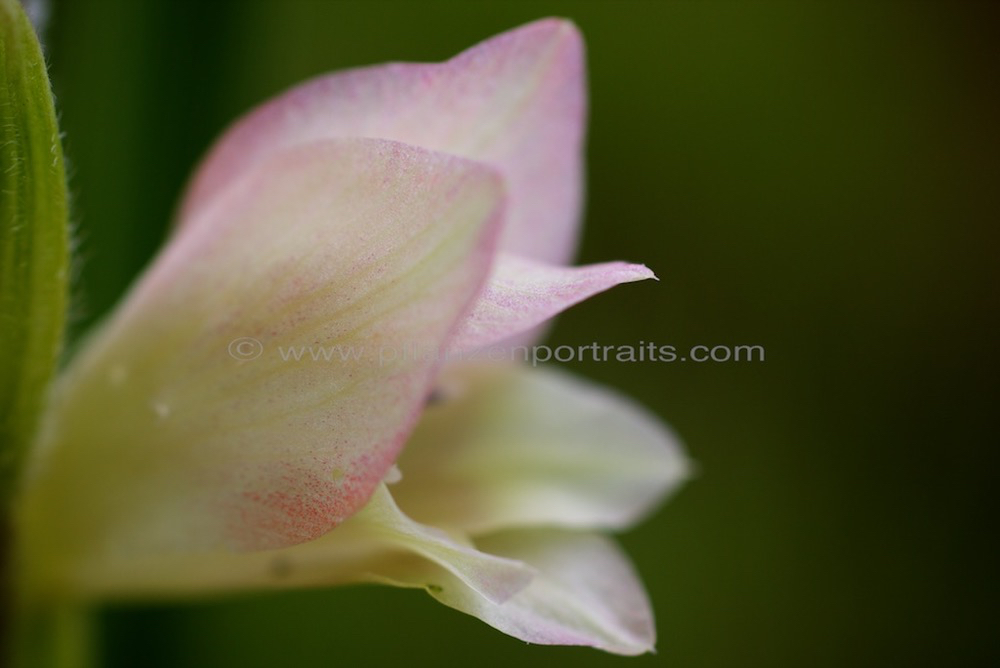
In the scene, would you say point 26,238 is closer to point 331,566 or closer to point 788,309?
point 331,566

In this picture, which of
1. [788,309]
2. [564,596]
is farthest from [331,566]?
[788,309]

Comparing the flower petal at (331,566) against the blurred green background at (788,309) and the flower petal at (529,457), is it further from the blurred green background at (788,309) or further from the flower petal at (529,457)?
the blurred green background at (788,309)

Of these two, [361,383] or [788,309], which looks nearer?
[361,383]

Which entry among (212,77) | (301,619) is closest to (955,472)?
(301,619)

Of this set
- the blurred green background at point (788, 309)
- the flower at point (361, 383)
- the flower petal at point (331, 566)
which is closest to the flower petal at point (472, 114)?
the flower at point (361, 383)

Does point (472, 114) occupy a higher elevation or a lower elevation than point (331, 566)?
higher
